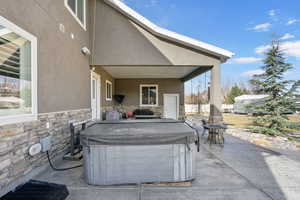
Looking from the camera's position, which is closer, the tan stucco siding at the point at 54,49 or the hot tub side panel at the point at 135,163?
the hot tub side panel at the point at 135,163

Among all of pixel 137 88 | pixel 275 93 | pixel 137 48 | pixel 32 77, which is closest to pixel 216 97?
pixel 137 48

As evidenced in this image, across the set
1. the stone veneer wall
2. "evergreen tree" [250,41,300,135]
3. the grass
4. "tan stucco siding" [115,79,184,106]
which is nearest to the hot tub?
the stone veneer wall

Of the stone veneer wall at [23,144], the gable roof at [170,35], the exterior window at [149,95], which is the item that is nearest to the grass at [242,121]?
the gable roof at [170,35]

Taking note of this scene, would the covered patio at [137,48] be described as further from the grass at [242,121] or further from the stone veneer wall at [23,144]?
the grass at [242,121]

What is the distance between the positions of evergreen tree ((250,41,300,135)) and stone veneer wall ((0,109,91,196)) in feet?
30.6

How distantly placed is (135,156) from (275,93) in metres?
9.39

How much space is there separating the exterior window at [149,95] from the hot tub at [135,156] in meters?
8.16

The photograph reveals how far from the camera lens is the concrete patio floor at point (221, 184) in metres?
2.22

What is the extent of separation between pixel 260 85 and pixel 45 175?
1023 cm

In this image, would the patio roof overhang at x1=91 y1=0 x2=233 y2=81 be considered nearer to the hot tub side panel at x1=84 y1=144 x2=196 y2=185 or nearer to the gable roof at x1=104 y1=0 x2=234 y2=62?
the gable roof at x1=104 y1=0 x2=234 y2=62

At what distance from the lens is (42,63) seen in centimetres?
293

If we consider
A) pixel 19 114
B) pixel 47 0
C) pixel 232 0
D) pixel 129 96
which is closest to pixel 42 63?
pixel 19 114

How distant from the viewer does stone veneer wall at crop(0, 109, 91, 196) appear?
2.09m

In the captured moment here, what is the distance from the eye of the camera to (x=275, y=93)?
27.2 feet
